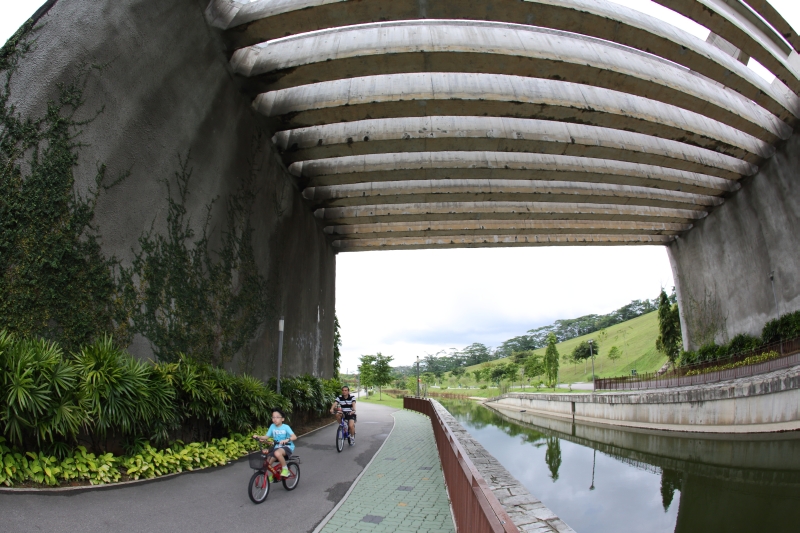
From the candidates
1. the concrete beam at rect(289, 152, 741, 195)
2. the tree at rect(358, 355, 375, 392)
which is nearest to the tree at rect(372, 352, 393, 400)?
the tree at rect(358, 355, 375, 392)

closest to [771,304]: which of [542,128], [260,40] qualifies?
[542,128]

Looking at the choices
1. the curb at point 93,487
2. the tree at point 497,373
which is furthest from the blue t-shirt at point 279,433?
the tree at point 497,373

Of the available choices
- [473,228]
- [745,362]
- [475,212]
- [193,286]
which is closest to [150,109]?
[193,286]

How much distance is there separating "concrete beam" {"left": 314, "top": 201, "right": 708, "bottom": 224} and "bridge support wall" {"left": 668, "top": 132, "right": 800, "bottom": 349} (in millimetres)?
4111

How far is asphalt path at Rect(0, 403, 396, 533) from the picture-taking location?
15.9 feet

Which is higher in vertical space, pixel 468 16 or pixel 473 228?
pixel 468 16

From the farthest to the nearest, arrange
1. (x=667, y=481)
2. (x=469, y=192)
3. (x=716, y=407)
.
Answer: (x=469, y=192)
(x=716, y=407)
(x=667, y=481)

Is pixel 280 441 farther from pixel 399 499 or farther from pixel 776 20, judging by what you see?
pixel 776 20

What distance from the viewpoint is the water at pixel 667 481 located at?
10.2 meters

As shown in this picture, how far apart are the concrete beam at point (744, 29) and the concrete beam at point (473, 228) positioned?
34.2 ft

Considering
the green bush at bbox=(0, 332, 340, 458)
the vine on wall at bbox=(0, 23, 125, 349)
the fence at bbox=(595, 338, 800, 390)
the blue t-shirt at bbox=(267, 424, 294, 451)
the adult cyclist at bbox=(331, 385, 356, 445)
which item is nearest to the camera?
the green bush at bbox=(0, 332, 340, 458)

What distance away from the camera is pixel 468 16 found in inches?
382

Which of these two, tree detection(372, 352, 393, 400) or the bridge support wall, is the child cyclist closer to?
the bridge support wall

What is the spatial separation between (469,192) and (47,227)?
13.9 meters
